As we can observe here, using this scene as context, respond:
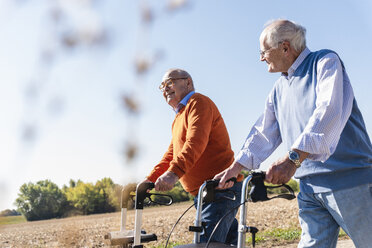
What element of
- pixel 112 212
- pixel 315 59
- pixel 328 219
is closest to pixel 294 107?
pixel 315 59

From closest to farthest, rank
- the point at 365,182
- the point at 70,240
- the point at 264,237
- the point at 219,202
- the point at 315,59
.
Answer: the point at 365,182, the point at 315,59, the point at 219,202, the point at 264,237, the point at 70,240

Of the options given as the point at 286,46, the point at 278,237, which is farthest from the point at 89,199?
the point at 286,46

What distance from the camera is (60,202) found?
21.7 m

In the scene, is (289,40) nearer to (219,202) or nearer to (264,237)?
(219,202)

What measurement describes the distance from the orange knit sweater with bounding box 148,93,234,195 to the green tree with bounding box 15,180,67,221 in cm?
1726

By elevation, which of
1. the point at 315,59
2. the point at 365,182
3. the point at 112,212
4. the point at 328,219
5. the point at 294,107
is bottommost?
the point at 112,212

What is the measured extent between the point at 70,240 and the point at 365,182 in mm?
8425

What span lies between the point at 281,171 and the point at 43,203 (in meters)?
20.8

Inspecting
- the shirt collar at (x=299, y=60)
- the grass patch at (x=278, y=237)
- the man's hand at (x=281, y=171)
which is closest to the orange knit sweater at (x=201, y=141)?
the shirt collar at (x=299, y=60)

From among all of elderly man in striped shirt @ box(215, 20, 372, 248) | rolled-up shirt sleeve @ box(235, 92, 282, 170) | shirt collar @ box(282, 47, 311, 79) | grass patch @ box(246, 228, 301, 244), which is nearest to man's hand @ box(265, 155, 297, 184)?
elderly man in striped shirt @ box(215, 20, 372, 248)

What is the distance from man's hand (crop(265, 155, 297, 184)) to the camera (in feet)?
5.97

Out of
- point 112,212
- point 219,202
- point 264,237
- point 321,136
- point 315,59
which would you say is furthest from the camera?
point 112,212

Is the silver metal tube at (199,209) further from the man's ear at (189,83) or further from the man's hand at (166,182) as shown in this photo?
the man's ear at (189,83)

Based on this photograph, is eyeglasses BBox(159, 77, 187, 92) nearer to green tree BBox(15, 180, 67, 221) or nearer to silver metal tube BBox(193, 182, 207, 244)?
silver metal tube BBox(193, 182, 207, 244)
